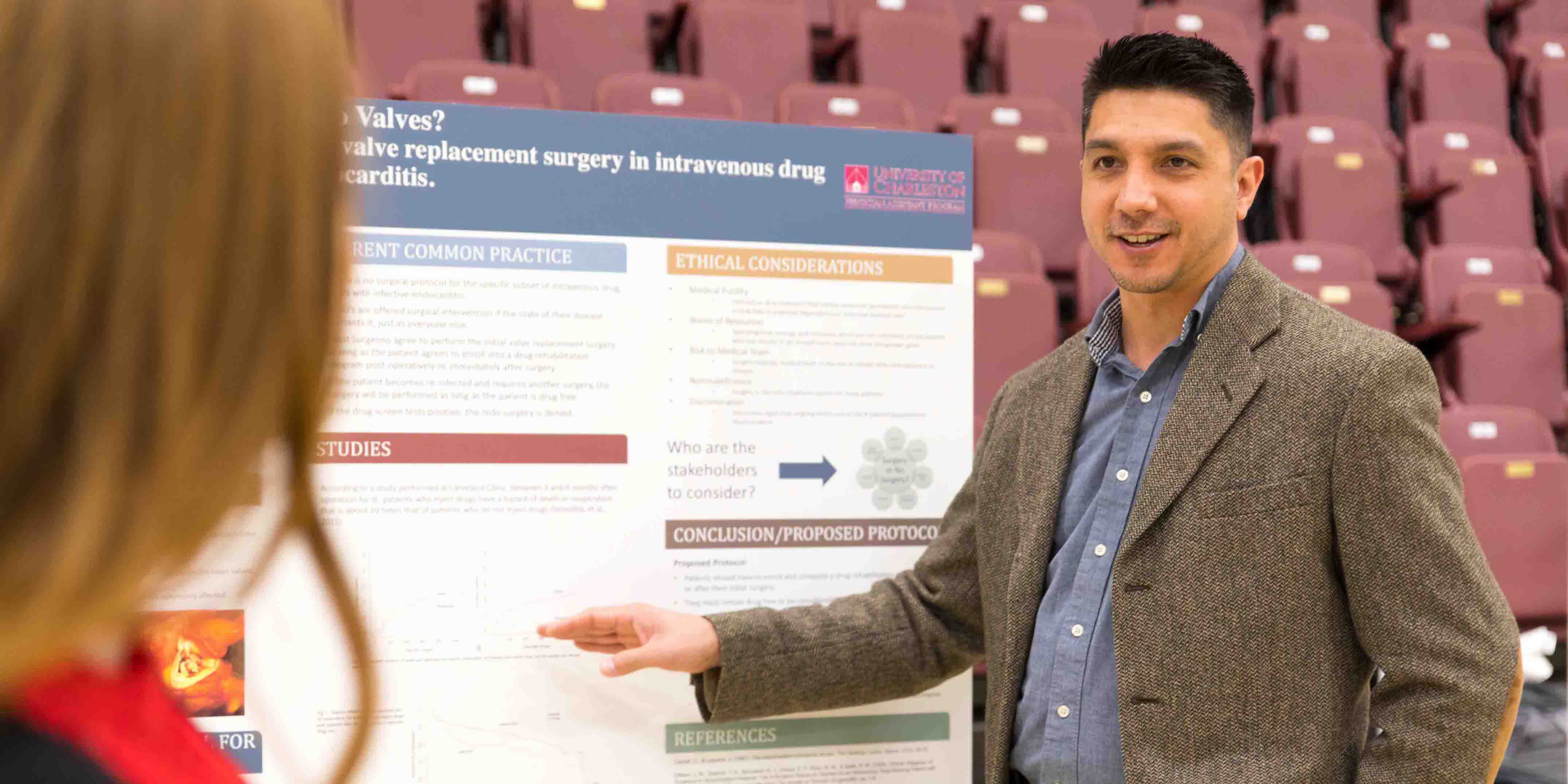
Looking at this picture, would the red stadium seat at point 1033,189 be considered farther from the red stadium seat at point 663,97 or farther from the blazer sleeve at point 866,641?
the blazer sleeve at point 866,641

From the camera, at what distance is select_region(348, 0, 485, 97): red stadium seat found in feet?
14.0

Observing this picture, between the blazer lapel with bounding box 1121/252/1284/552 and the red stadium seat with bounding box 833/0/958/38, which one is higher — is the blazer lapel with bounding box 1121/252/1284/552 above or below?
below

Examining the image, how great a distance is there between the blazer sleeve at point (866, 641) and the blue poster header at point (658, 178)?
1.24 feet

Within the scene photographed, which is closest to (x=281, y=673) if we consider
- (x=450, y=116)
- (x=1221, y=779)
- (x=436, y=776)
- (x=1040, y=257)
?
(x=436, y=776)

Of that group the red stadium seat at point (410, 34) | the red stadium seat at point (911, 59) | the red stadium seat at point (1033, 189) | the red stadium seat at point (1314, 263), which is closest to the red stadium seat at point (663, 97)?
the red stadium seat at point (410, 34)

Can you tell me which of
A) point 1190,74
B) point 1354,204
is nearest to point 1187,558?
point 1190,74

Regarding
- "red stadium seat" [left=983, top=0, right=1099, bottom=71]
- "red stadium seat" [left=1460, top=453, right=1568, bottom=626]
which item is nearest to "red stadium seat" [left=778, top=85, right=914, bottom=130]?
"red stadium seat" [left=983, top=0, right=1099, bottom=71]

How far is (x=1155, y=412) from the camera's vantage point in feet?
5.41

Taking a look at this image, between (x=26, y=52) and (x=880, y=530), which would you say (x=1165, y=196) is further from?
(x=26, y=52)

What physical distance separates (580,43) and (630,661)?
132 inches

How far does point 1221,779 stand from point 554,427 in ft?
3.43

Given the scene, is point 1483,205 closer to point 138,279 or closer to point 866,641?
point 866,641

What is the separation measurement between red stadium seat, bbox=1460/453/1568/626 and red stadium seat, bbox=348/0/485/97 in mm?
3671

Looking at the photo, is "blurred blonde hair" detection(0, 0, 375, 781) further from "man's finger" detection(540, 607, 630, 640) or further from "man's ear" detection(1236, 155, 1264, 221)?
"man's ear" detection(1236, 155, 1264, 221)
